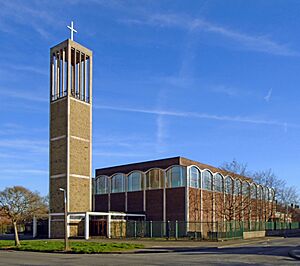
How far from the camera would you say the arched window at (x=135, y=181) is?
69.1 metres

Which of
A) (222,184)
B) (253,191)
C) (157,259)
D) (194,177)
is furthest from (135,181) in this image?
(157,259)

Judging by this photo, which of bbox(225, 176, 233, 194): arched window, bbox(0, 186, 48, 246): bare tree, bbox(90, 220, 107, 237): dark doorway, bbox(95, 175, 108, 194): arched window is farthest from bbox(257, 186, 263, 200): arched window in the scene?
bbox(0, 186, 48, 246): bare tree

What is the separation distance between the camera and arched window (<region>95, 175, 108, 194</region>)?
74.2 m

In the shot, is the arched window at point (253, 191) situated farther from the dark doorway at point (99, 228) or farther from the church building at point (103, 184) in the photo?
the dark doorway at point (99, 228)

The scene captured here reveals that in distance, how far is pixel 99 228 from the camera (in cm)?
5791

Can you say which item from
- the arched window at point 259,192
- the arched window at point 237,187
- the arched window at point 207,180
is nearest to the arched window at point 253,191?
the arched window at point 259,192

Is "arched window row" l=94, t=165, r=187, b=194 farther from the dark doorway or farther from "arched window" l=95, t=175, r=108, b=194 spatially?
the dark doorway

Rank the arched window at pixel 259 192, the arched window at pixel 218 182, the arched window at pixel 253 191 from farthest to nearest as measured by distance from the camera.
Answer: the arched window at pixel 259 192
the arched window at pixel 253 191
the arched window at pixel 218 182

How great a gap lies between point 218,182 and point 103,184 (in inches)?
717

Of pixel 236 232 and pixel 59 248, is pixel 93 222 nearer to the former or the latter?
pixel 236 232

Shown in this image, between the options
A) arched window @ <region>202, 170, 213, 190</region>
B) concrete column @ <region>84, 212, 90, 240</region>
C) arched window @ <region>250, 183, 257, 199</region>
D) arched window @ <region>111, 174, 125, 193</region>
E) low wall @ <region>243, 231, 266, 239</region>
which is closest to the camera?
concrete column @ <region>84, 212, 90, 240</region>

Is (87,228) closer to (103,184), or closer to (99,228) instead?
(99,228)

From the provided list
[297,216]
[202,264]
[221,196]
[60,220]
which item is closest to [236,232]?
[221,196]

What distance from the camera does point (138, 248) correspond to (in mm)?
→ 35938
